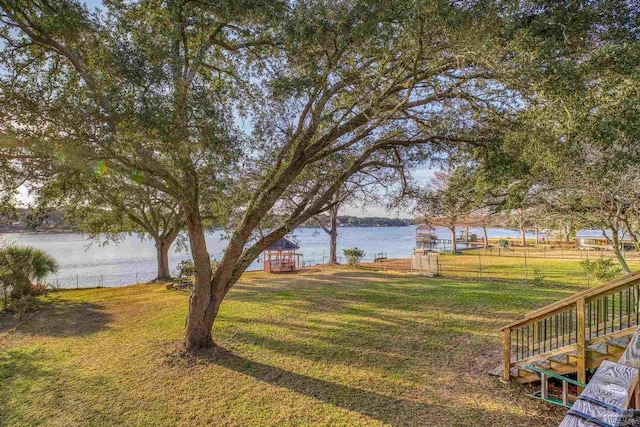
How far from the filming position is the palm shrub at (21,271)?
Result: 39.2 feet

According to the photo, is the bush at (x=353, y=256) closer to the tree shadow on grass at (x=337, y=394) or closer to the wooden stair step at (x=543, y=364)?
the tree shadow on grass at (x=337, y=394)

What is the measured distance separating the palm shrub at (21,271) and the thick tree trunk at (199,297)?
841 cm

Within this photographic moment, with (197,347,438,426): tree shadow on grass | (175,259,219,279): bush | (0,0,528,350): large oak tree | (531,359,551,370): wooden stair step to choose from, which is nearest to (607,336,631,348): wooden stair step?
(531,359,551,370): wooden stair step

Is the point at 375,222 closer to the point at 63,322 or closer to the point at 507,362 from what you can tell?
the point at 507,362

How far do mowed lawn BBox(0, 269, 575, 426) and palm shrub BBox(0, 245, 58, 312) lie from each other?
1774 millimetres

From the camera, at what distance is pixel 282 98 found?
626 centimetres

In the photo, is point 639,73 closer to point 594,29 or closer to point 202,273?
point 594,29

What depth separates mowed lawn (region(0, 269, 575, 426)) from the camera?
4840 mm

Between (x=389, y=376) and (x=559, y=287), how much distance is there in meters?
11.4

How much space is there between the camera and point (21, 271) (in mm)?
12891

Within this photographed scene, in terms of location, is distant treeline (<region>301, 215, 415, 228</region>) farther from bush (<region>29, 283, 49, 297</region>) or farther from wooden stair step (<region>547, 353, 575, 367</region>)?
bush (<region>29, 283, 49, 297</region>)

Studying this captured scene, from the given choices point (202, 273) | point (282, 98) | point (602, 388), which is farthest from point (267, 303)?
point (602, 388)

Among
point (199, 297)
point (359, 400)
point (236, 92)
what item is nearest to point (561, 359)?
point (359, 400)

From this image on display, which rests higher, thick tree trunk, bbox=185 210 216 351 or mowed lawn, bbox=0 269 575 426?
thick tree trunk, bbox=185 210 216 351
